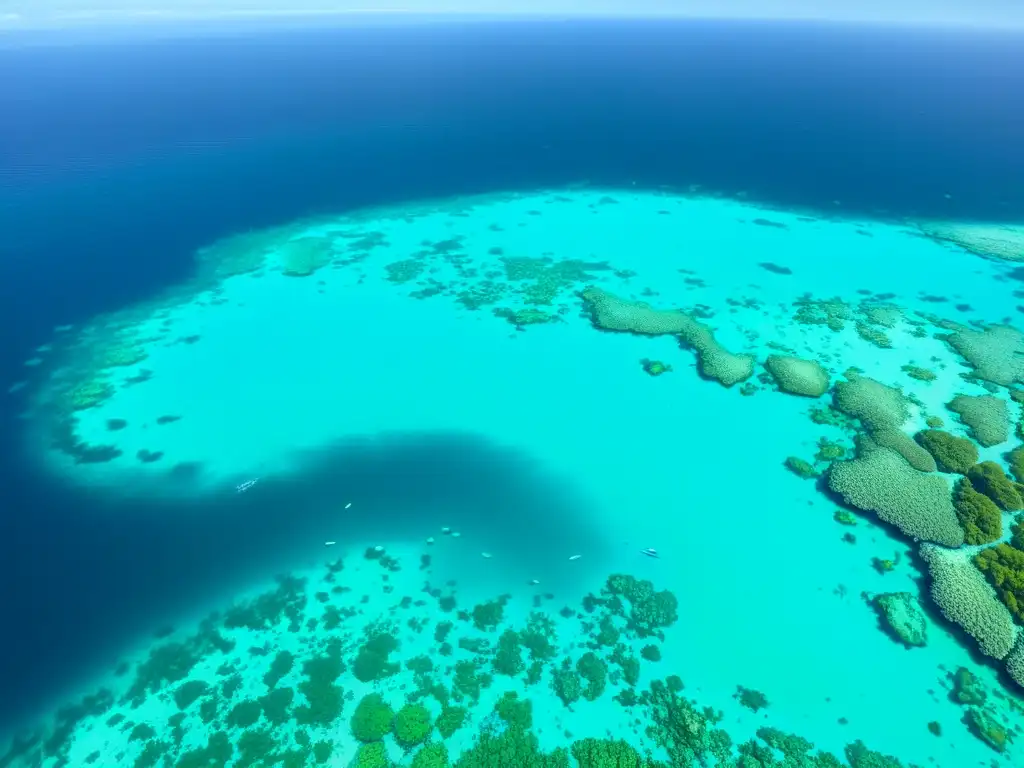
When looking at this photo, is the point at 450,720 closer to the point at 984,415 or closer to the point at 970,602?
the point at 970,602

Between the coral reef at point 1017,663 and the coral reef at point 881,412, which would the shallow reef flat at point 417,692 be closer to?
the coral reef at point 1017,663

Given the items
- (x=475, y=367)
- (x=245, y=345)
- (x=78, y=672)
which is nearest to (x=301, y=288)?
(x=245, y=345)

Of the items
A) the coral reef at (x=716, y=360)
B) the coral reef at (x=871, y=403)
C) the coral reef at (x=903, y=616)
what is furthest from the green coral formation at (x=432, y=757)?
the coral reef at (x=871, y=403)

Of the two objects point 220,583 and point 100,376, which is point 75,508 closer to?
point 220,583

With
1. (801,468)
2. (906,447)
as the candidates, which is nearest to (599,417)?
(801,468)

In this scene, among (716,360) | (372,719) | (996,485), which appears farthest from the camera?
(716,360)

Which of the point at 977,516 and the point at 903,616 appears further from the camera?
the point at 977,516
